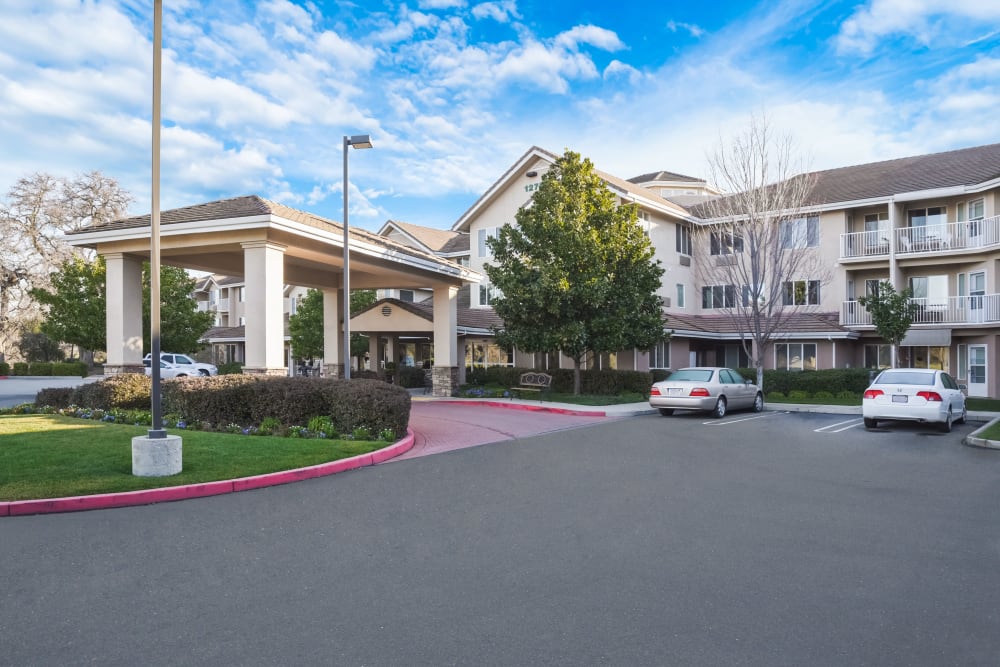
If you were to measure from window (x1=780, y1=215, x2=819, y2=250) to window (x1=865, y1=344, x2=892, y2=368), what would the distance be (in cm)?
538

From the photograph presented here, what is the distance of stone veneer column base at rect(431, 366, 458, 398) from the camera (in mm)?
26719

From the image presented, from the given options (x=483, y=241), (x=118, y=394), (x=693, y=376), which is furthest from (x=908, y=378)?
(x=483, y=241)

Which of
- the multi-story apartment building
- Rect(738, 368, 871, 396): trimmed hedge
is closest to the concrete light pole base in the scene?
the multi-story apartment building

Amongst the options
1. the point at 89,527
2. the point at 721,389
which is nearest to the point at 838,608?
the point at 89,527

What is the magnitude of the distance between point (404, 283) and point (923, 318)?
21.7 metres

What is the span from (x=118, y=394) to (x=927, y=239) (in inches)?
1190

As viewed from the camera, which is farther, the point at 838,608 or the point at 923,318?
the point at 923,318

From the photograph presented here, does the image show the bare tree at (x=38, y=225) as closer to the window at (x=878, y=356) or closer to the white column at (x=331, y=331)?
the white column at (x=331, y=331)

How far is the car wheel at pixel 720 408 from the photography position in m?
19.5

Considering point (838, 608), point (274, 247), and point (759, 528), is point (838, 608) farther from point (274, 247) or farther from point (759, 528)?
point (274, 247)

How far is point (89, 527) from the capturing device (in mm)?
7043

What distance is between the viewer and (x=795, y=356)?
3114 cm

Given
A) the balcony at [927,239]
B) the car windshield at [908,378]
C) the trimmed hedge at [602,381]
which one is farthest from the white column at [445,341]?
the balcony at [927,239]

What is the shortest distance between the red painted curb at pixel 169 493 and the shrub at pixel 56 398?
1009 centimetres
